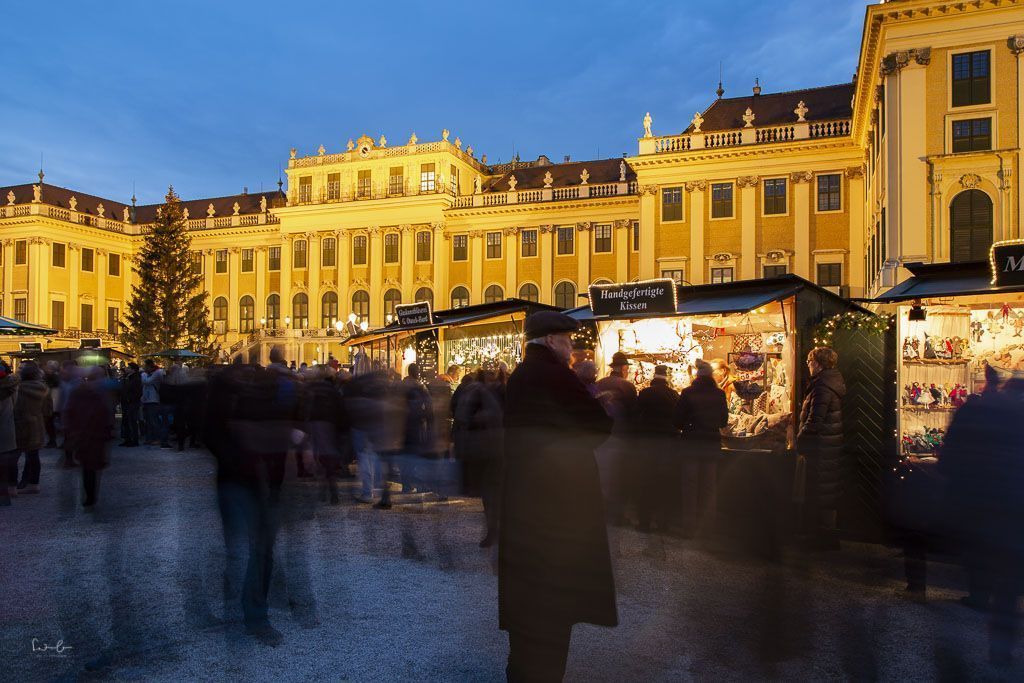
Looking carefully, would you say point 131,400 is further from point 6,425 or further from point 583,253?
point 583,253

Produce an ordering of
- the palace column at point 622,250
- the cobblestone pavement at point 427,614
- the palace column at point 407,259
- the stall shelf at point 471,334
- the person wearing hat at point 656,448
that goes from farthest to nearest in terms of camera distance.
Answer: the palace column at point 407,259
the palace column at point 622,250
the stall shelf at point 471,334
the person wearing hat at point 656,448
the cobblestone pavement at point 427,614

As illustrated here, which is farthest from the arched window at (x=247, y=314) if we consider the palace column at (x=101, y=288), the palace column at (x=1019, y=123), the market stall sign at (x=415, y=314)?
the palace column at (x=1019, y=123)

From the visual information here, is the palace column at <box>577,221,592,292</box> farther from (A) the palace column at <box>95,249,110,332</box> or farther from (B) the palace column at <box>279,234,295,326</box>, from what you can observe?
(A) the palace column at <box>95,249,110,332</box>

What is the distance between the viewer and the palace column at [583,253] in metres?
50.7

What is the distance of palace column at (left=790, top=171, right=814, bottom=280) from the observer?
39.8 m

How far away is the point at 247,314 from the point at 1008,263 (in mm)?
57025

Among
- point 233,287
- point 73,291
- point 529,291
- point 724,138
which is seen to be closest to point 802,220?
point 724,138

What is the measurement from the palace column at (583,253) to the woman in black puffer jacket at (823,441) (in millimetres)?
41811

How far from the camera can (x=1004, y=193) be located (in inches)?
1004

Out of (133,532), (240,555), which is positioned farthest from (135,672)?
(133,532)

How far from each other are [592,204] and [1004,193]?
88.8ft

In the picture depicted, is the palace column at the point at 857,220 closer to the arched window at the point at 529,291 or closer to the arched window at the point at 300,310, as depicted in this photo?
the arched window at the point at 529,291

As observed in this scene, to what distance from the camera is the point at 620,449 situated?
9.52 meters

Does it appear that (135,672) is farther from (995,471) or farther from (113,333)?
(113,333)
